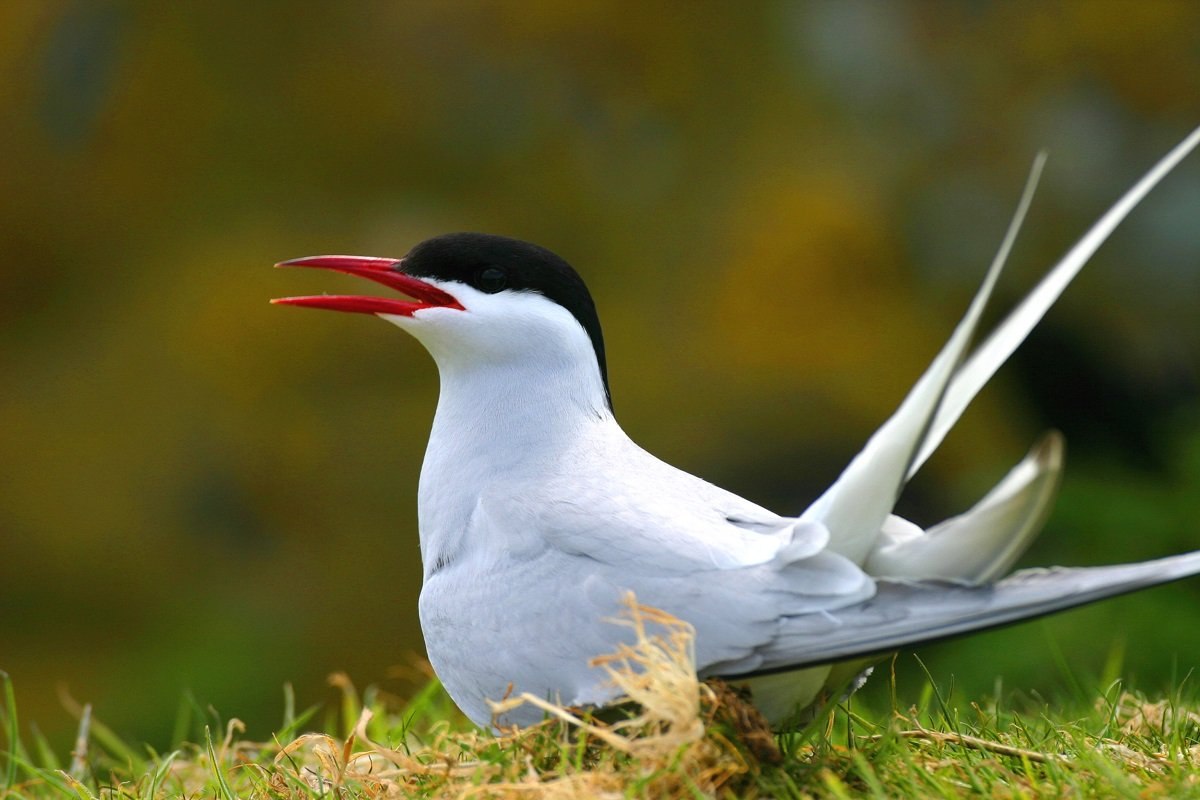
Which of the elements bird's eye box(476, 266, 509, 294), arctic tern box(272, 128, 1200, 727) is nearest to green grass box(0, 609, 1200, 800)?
arctic tern box(272, 128, 1200, 727)

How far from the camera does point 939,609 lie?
2035mm

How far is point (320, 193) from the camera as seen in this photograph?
565cm

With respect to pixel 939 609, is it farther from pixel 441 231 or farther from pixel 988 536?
pixel 441 231

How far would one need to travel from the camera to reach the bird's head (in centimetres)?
277

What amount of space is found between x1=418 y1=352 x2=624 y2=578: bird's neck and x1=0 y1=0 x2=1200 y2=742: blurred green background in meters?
2.52

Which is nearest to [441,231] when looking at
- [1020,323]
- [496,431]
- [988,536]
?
[496,431]

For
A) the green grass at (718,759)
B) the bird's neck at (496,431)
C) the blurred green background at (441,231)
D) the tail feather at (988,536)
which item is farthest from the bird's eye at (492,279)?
the blurred green background at (441,231)

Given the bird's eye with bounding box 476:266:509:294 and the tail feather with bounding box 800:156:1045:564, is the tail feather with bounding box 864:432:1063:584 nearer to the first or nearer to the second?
the tail feather with bounding box 800:156:1045:564

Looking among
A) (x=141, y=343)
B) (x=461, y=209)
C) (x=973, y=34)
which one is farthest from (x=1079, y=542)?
(x=141, y=343)

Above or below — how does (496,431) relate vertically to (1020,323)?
below

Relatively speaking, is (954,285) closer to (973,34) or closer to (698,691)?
(973,34)

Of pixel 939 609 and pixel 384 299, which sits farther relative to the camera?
pixel 384 299

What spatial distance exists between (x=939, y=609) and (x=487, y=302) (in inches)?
45.7

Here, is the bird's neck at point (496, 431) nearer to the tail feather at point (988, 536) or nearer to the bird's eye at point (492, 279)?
the bird's eye at point (492, 279)
